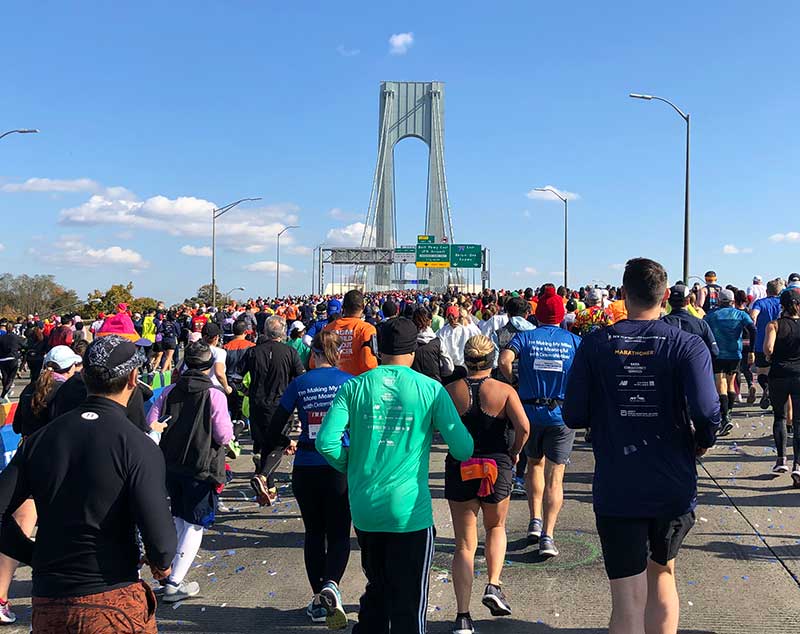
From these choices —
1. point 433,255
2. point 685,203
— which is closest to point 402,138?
point 433,255

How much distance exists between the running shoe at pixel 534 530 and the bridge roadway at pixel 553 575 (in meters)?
0.11

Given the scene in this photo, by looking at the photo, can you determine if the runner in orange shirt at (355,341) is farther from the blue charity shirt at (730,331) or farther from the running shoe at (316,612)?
the blue charity shirt at (730,331)

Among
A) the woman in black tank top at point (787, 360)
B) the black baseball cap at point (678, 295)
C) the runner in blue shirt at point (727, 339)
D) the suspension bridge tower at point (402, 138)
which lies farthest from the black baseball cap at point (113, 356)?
the suspension bridge tower at point (402, 138)

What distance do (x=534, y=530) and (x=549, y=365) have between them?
4.25 ft

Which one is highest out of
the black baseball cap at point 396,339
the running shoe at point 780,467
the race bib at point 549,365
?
the black baseball cap at point 396,339

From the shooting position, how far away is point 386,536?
3426 millimetres

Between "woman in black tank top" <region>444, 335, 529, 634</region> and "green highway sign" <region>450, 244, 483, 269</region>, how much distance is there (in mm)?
58562

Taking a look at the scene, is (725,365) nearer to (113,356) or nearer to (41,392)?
(41,392)

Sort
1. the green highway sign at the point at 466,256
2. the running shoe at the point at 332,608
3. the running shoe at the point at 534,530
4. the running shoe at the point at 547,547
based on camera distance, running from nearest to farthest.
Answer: the running shoe at the point at 332,608 → the running shoe at the point at 547,547 → the running shoe at the point at 534,530 → the green highway sign at the point at 466,256

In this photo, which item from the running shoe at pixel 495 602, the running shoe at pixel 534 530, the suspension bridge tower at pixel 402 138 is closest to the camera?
the running shoe at pixel 495 602

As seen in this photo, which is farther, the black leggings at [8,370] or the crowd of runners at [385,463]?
the black leggings at [8,370]

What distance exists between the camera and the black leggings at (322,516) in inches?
175

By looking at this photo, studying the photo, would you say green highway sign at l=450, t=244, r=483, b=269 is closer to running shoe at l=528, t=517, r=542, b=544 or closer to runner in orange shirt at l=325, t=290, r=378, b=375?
runner in orange shirt at l=325, t=290, r=378, b=375

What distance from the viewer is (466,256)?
62875 millimetres
